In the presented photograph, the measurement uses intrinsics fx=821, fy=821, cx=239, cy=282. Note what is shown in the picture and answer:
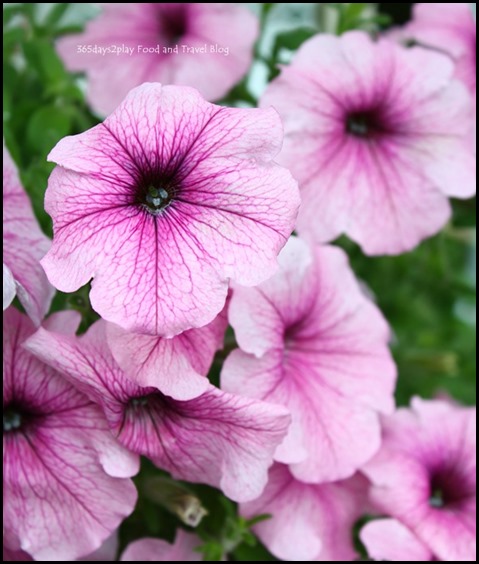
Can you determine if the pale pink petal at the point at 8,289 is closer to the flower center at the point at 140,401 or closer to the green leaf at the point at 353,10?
the flower center at the point at 140,401

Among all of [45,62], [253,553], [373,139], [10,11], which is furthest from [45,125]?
[253,553]

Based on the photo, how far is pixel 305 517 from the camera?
60cm

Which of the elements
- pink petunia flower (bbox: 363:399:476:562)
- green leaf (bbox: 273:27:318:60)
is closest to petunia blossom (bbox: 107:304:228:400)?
pink petunia flower (bbox: 363:399:476:562)

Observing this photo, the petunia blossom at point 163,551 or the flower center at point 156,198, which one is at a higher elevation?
the flower center at point 156,198

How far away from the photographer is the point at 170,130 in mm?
458

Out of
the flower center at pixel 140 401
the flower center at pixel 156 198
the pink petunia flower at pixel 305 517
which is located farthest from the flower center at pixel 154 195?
the pink petunia flower at pixel 305 517

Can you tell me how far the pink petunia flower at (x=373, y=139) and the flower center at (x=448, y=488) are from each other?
0.19 metres

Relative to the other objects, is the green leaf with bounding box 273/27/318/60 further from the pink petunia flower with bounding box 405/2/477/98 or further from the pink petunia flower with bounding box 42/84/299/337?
the pink petunia flower with bounding box 42/84/299/337

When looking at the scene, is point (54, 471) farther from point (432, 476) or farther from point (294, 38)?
point (294, 38)

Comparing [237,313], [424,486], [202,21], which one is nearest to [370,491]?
[424,486]

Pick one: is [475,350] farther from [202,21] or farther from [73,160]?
[73,160]

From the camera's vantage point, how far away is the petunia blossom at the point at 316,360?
0.54 metres

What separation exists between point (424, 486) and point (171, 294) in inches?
12.3

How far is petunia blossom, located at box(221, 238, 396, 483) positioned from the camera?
54cm
